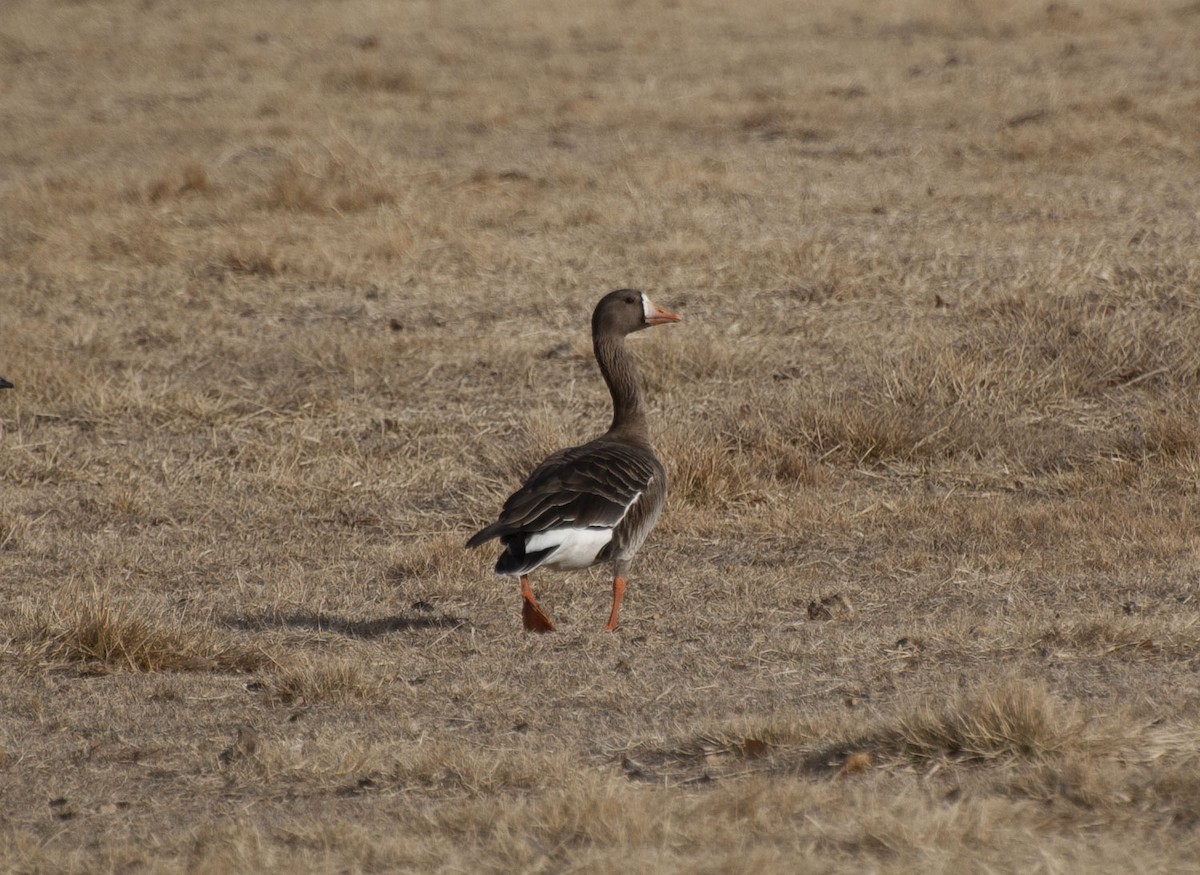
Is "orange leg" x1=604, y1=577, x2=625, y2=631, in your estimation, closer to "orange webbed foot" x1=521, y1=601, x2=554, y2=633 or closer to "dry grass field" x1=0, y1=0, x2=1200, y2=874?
"dry grass field" x1=0, y1=0, x2=1200, y2=874

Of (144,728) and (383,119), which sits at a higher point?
(383,119)

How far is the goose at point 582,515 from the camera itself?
238 inches

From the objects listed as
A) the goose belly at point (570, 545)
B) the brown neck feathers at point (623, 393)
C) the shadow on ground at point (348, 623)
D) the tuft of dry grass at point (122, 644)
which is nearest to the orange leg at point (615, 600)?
the goose belly at point (570, 545)

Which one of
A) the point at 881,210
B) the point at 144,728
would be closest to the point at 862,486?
the point at 144,728

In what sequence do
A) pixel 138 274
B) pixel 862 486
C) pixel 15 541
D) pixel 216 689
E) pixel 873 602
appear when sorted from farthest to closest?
pixel 138 274 → pixel 862 486 → pixel 15 541 → pixel 873 602 → pixel 216 689

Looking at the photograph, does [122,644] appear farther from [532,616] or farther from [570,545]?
[570,545]

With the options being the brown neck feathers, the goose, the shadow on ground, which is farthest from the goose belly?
the brown neck feathers

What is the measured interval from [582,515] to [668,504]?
206 centimetres

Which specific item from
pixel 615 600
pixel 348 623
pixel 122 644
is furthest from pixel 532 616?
pixel 122 644

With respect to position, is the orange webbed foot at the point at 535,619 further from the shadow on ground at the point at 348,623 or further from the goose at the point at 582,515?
the shadow on ground at the point at 348,623

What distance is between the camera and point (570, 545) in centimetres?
612

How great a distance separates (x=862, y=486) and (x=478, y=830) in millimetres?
4654

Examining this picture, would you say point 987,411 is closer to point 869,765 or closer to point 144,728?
point 869,765

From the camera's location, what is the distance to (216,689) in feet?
19.6
